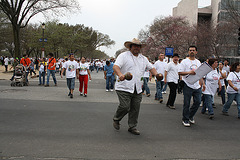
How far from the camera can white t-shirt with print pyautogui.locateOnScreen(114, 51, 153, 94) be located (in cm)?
450

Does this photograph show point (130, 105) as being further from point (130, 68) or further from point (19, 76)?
point (19, 76)

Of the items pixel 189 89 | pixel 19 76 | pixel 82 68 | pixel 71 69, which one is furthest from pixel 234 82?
pixel 19 76

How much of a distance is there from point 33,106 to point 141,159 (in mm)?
4934

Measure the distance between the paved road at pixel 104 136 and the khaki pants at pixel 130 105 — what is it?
1.13 feet

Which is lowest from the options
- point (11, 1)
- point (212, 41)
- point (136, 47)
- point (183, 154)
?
point (183, 154)

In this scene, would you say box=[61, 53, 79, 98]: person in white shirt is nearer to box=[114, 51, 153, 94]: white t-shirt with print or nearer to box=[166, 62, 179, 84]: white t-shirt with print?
box=[166, 62, 179, 84]: white t-shirt with print

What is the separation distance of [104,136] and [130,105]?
2.84 ft

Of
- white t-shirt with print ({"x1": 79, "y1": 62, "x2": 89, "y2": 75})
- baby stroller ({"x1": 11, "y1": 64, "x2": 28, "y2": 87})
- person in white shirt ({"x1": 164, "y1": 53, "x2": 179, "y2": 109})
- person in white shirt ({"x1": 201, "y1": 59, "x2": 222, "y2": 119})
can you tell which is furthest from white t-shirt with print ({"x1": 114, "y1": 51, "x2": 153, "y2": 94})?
baby stroller ({"x1": 11, "y1": 64, "x2": 28, "y2": 87})

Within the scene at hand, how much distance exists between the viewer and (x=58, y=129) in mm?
4801

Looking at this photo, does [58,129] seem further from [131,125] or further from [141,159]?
[141,159]

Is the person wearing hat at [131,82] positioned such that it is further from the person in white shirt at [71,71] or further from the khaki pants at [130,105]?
the person in white shirt at [71,71]

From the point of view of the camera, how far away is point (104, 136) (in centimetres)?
443

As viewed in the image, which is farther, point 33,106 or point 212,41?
point 212,41

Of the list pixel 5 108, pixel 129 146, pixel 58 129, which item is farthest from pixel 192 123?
pixel 5 108
